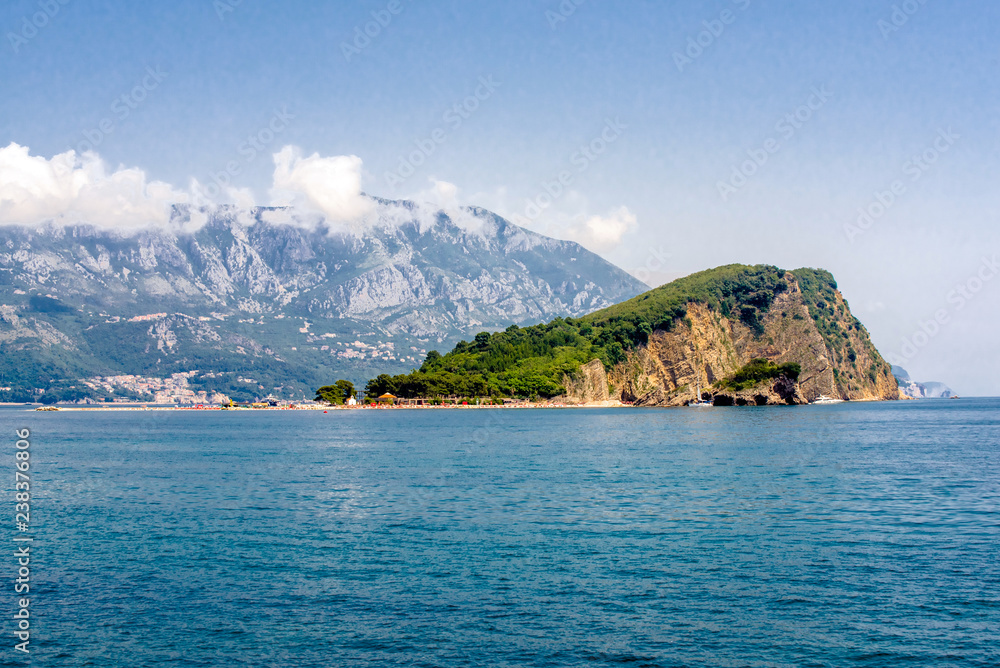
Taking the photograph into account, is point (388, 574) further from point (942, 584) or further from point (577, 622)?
point (942, 584)

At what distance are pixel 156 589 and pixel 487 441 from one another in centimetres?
7172

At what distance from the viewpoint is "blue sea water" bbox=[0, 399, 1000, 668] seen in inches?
843

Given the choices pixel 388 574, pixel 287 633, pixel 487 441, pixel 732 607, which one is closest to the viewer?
pixel 287 633

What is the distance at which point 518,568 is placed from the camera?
96.3 ft

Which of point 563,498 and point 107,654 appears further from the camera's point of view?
point 563,498

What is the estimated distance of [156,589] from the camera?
27.0 meters

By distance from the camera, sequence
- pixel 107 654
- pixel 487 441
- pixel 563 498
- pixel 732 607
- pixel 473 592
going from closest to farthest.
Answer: pixel 107 654 < pixel 732 607 < pixel 473 592 < pixel 563 498 < pixel 487 441

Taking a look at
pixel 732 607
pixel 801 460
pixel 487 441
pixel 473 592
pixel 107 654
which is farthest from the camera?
pixel 487 441

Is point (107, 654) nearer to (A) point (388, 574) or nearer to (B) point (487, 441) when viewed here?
(A) point (388, 574)

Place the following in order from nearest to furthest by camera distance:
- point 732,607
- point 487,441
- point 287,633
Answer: point 287,633 → point 732,607 → point 487,441

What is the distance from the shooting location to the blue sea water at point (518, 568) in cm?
2142

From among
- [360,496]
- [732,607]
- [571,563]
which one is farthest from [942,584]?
[360,496]

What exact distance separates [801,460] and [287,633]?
56.0 metres

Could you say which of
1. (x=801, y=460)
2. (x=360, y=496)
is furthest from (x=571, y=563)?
(x=801, y=460)
